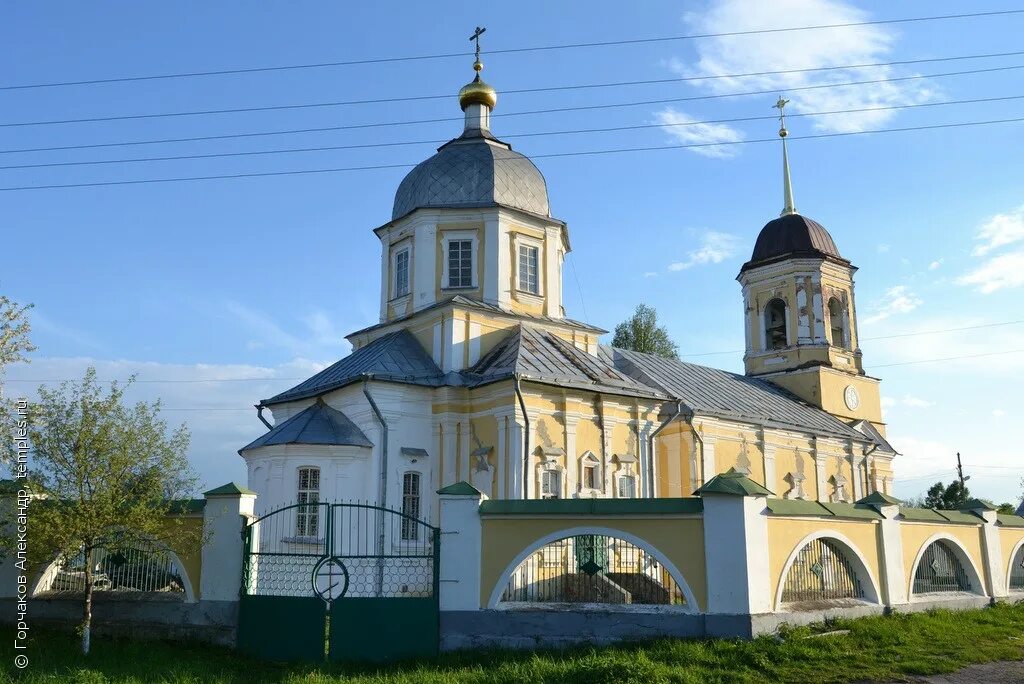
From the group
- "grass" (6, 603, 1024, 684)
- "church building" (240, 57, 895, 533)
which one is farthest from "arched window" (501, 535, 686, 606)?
"church building" (240, 57, 895, 533)

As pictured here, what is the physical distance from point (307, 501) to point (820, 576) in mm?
9140

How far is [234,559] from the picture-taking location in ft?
35.9

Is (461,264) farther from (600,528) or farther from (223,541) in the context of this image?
(600,528)

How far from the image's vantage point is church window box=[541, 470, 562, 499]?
55.4ft

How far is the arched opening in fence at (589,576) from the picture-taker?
10.4 metres

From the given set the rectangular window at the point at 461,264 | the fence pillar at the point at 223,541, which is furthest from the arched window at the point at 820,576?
the rectangular window at the point at 461,264

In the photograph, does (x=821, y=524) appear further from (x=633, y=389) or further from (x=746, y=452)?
(x=746, y=452)

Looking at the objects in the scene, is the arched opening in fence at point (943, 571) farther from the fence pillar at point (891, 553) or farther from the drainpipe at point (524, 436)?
the drainpipe at point (524, 436)

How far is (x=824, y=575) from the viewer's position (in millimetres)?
11359

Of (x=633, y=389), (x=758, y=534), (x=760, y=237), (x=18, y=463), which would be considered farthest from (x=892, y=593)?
(x=760, y=237)

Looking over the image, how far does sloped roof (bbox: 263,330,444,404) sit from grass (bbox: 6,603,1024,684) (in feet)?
24.4

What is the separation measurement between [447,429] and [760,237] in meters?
16.8

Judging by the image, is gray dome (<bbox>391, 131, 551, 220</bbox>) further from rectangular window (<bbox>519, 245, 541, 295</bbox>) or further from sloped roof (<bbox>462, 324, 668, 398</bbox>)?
sloped roof (<bbox>462, 324, 668, 398</bbox>)

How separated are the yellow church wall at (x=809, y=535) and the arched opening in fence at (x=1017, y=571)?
4902 mm
